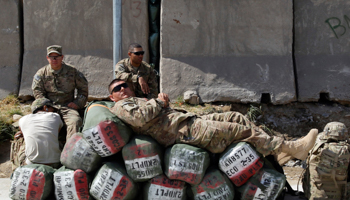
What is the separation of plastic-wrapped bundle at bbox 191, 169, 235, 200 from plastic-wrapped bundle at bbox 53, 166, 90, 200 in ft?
3.46

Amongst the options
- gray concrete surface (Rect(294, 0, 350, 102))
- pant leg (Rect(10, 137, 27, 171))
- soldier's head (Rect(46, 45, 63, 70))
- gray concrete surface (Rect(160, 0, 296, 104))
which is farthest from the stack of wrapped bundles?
gray concrete surface (Rect(294, 0, 350, 102))

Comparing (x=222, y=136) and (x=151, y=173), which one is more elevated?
(x=222, y=136)

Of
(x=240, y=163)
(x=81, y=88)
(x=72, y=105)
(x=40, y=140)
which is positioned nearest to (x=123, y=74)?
(x=81, y=88)

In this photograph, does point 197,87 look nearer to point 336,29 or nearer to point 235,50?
point 235,50

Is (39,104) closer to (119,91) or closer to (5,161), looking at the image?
(119,91)

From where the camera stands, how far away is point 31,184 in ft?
11.4

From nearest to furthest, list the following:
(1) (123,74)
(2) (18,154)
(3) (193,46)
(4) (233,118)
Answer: (4) (233,118) → (2) (18,154) → (1) (123,74) → (3) (193,46)

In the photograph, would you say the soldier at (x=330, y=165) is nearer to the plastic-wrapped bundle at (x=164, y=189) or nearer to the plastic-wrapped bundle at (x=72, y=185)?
the plastic-wrapped bundle at (x=164, y=189)

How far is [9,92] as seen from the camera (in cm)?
660

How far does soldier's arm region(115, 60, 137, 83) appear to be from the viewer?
5074 millimetres

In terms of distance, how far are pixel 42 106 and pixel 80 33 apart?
103 inches

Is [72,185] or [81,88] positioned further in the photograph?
[81,88]

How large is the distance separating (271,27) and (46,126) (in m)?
4.49

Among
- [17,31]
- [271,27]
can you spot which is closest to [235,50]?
[271,27]
